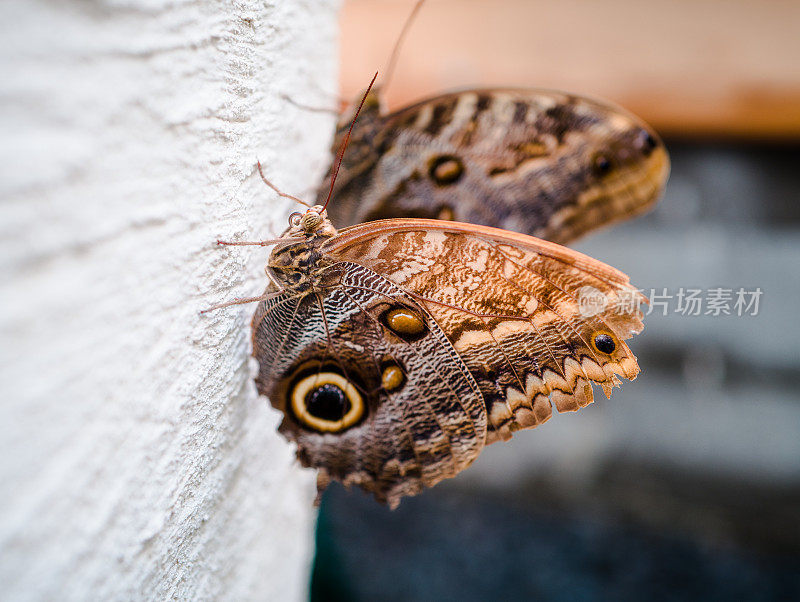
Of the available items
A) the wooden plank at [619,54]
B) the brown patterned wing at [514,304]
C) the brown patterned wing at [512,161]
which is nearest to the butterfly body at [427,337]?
the brown patterned wing at [514,304]

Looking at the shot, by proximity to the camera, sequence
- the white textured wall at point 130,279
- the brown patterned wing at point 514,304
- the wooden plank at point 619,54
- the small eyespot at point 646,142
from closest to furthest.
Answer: the white textured wall at point 130,279 < the brown patterned wing at point 514,304 < the small eyespot at point 646,142 < the wooden plank at point 619,54

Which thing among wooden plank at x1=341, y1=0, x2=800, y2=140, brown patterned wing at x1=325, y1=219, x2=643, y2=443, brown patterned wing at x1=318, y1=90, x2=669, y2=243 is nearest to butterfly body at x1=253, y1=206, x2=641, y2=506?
brown patterned wing at x1=325, y1=219, x2=643, y2=443

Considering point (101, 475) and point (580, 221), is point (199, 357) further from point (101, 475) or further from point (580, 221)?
A: point (580, 221)

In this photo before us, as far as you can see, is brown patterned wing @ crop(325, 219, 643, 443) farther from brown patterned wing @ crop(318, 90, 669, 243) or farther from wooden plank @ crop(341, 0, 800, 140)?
wooden plank @ crop(341, 0, 800, 140)

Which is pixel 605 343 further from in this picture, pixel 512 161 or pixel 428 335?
pixel 512 161

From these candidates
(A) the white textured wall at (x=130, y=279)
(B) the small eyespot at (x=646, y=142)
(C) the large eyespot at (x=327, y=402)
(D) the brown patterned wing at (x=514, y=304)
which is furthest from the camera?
(B) the small eyespot at (x=646, y=142)

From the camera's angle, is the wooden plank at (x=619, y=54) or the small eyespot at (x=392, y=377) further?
the wooden plank at (x=619, y=54)

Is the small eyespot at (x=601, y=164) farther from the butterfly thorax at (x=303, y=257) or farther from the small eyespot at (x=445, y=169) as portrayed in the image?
the butterfly thorax at (x=303, y=257)

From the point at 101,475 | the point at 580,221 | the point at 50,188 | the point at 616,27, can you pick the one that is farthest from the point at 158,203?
the point at 616,27
